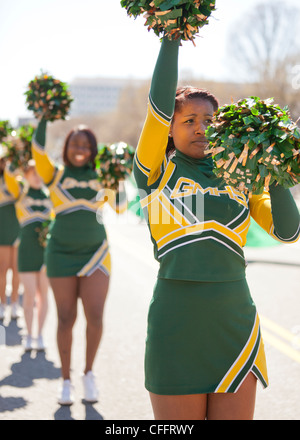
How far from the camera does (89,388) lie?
4.83 meters

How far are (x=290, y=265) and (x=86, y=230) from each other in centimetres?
707

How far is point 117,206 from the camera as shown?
17.3ft

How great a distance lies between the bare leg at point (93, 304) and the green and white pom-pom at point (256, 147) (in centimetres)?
280

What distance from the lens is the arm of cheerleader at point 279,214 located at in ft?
7.82

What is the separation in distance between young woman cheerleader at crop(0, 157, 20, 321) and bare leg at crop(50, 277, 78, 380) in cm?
294

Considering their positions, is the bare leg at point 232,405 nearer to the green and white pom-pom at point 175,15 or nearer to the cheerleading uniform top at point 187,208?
the cheerleading uniform top at point 187,208

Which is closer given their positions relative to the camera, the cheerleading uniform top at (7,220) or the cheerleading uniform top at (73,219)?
the cheerleading uniform top at (73,219)

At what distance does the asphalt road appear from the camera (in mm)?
4559

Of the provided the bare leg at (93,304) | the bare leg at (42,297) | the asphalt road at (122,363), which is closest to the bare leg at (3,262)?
the asphalt road at (122,363)

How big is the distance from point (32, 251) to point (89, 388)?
6.99 ft

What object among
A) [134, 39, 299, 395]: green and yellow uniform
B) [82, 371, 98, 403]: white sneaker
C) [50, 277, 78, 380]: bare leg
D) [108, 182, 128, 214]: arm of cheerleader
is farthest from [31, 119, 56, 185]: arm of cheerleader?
[134, 39, 299, 395]: green and yellow uniform

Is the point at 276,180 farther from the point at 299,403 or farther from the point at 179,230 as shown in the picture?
the point at 299,403

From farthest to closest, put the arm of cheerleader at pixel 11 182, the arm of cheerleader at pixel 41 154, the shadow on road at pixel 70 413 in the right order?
the arm of cheerleader at pixel 11 182 < the arm of cheerleader at pixel 41 154 < the shadow on road at pixel 70 413
